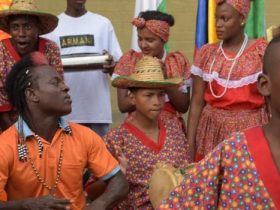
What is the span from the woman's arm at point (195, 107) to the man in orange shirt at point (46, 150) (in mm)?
1122

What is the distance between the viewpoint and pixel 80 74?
18.9 ft

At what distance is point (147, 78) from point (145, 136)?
383 mm

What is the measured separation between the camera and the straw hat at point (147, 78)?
185 inches

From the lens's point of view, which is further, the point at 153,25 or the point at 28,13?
the point at 153,25

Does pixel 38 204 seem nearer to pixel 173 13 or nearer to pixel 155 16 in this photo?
pixel 155 16

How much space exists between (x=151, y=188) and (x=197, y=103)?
1214 mm

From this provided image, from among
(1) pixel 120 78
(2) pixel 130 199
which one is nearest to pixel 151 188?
(2) pixel 130 199

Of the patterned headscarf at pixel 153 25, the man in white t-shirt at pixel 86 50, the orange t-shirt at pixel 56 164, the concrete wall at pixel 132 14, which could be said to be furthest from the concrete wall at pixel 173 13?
the orange t-shirt at pixel 56 164

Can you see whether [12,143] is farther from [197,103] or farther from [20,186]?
[197,103]

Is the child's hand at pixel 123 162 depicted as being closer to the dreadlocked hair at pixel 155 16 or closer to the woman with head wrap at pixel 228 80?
the woman with head wrap at pixel 228 80

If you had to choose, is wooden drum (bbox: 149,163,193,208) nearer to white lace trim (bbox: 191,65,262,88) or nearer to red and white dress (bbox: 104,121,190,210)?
red and white dress (bbox: 104,121,190,210)

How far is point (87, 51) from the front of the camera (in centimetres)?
565

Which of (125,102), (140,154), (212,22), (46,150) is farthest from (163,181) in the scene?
(212,22)

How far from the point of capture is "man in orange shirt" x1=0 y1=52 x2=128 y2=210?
147 inches
